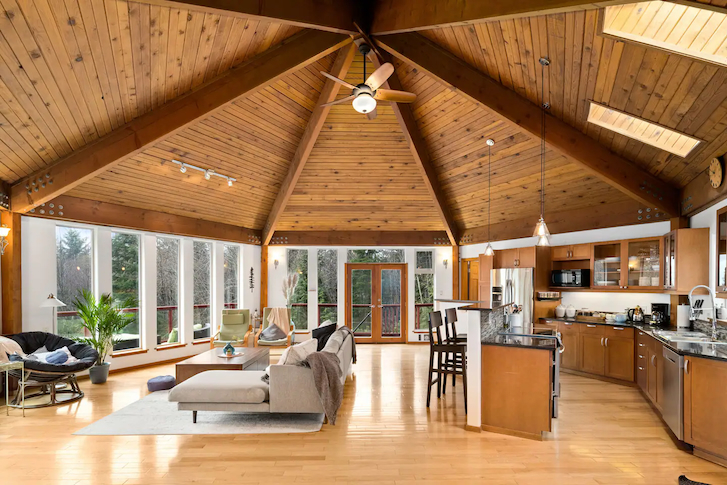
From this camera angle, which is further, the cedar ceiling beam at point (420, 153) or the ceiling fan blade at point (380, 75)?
the cedar ceiling beam at point (420, 153)

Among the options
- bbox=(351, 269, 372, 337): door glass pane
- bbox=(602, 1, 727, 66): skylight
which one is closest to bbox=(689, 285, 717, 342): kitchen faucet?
bbox=(602, 1, 727, 66): skylight

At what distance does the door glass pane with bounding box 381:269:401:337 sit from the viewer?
34.7 ft

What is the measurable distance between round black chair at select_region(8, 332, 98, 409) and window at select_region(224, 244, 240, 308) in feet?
12.4

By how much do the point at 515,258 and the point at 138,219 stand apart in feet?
21.4

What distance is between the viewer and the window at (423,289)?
34.6 feet

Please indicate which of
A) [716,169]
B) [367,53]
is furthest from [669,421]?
[367,53]

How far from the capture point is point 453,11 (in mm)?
3641

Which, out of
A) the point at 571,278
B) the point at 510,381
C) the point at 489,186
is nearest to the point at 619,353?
the point at 571,278

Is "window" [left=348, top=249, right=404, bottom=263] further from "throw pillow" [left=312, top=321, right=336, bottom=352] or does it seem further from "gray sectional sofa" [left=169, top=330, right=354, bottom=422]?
"gray sectional sofa" [left=169, top=330, right=354, bottom=422]

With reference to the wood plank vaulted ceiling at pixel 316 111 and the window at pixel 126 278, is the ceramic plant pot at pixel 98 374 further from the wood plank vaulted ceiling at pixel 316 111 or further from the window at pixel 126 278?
the wood plank vaulted ceiling at pixel 316 111

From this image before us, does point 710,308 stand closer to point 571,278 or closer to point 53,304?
point 571,278

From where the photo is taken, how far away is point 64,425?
4695 millimetres

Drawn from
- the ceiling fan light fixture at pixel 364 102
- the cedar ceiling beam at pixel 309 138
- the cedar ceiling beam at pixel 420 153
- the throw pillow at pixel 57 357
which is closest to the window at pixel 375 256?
the cedar ceiling beam at pixel 420 153

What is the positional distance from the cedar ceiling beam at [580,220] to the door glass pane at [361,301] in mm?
2688
